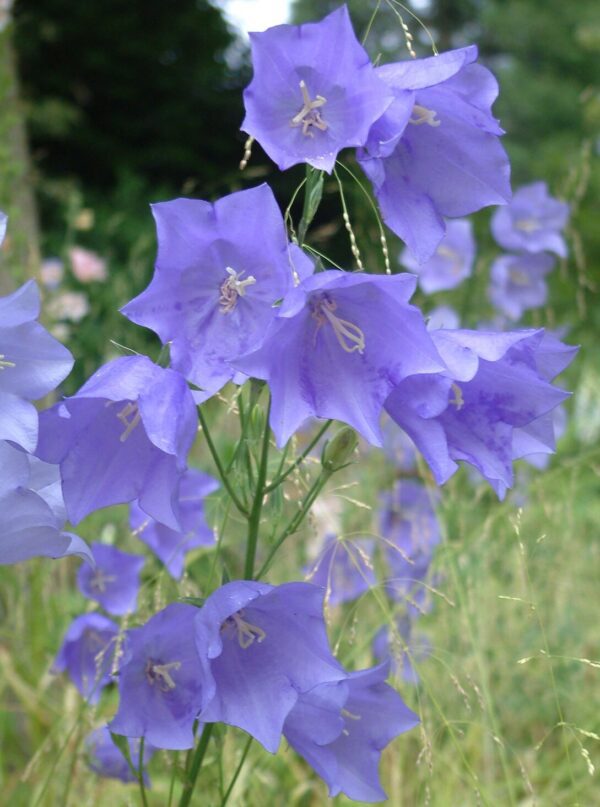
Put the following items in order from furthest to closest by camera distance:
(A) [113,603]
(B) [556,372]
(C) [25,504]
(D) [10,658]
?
(D) [10,658] < (A) [113,603] < (B) [556,372] < (C) [25,504]

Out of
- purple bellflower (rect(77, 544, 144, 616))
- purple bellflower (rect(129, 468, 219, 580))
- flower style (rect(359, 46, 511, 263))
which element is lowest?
purple bellflower (rect(77, 544, 144, 616))

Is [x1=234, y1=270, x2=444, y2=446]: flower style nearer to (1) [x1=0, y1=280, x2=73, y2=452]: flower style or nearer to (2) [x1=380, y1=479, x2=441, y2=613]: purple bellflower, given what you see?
(1) [x1=0, y1=280, x2=73, y2=452]: flower style

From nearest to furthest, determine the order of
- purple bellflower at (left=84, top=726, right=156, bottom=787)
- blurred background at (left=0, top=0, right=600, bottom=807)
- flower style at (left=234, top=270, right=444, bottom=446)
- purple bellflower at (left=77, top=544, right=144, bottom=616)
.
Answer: flower style at (left=234, top=270, right=444, bottom=446) → purple bellflower at (left=84, top=726, right=156, bottom=787) → purple bellflower at (left=77, top=544, right=144, bottom=616) → blurred background at (left=0, top=0, right=600, bottom=807)

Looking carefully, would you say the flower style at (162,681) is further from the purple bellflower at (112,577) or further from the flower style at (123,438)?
the purple bellflower at (112,577)

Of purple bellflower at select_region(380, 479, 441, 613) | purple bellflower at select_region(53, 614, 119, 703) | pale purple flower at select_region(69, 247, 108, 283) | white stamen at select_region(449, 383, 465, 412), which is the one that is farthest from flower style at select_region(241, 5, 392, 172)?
pale purple flower at select_region(69, 247, 108, 283)

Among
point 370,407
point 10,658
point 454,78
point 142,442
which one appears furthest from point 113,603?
point 454,78

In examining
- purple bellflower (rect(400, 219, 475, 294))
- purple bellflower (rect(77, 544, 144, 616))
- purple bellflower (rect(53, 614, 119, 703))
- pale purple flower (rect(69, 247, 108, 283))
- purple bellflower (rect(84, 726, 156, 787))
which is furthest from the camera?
pale purple flower (rect(69, 247, 108, 283))

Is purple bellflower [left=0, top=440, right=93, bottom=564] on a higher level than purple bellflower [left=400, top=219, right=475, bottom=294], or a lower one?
higher

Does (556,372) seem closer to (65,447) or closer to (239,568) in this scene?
(65,447)
